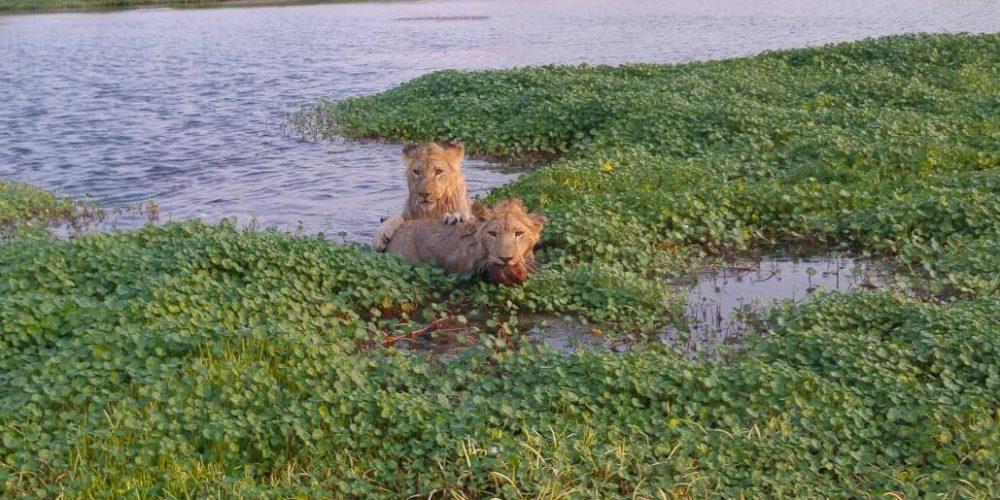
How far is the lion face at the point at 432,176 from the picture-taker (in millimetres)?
11766

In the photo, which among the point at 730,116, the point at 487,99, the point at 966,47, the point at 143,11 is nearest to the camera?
the point at 730,116

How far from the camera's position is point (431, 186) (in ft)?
38.5

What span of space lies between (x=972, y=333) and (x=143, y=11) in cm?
6461

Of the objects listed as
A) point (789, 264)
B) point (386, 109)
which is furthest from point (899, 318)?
point (386, 109)

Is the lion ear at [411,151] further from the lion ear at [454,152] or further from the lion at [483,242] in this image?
the lion at [483,242]

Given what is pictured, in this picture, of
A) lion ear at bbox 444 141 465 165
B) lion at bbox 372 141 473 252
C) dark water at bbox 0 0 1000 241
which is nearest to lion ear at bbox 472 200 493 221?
lion at bbox 372 141 473 252

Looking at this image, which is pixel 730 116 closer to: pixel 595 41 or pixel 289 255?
pixel 289 255

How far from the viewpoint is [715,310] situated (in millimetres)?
9930

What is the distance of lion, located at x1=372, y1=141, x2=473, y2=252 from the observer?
11742mm

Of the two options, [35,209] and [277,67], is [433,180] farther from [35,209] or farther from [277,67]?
[277,67]

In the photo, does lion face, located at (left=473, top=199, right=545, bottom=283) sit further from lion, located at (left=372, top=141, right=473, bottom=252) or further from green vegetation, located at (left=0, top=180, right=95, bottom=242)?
green vegetation, located at (left=0, top=180, right=95, bottom=242)

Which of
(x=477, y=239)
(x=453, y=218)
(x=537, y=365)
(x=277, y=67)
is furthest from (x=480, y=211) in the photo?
(x=277, y=67)

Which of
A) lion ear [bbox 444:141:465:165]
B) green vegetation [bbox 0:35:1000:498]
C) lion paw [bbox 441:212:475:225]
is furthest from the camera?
lion ear [bbox 444:141:465:165]

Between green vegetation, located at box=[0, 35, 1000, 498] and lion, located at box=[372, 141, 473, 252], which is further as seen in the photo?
lion, located at box=[372, 141, 473, 252]
